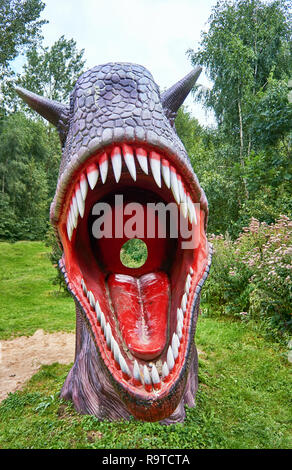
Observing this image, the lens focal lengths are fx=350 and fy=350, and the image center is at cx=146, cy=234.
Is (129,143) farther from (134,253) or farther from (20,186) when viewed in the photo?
(20,186)

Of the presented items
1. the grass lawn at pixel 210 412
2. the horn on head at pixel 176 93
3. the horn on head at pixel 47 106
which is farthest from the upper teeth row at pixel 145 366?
the horn on head at pixel 47 106

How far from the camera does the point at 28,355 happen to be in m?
4.59

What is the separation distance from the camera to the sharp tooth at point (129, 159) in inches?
64.8

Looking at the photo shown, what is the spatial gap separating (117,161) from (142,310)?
1.16 metres

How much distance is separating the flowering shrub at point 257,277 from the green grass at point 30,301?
2915 mm

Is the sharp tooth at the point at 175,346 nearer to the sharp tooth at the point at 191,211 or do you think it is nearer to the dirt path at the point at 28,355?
the sharp tooth at the point at 191,211

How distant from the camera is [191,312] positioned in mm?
1784

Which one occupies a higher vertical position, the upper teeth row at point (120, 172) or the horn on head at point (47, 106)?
the horn on head at point (47, 106)

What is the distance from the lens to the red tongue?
6.82ft

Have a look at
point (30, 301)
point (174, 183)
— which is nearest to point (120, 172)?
point (174, 183)

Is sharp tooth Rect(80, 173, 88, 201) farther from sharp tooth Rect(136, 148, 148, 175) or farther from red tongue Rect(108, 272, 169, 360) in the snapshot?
red tongue Rect(108, 272, 169, 360)

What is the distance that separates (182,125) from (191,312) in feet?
106

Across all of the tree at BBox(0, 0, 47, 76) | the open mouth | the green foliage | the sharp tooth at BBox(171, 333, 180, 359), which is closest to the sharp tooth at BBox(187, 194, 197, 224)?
the open mouth

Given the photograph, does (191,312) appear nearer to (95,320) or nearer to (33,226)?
(95,320)
